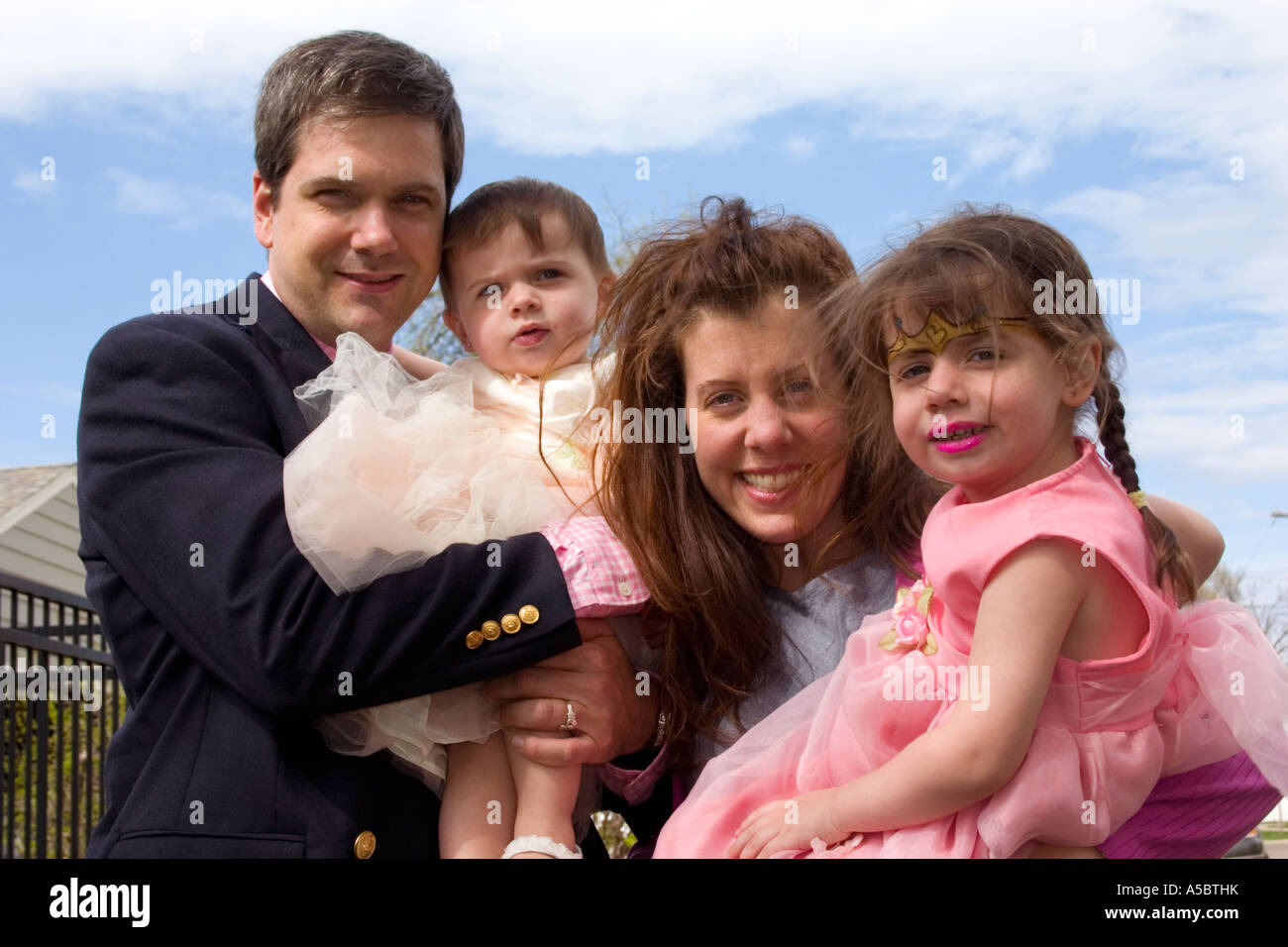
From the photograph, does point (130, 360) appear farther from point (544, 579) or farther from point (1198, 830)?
point (1198, 830)

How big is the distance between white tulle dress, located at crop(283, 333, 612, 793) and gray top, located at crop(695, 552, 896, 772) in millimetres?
375

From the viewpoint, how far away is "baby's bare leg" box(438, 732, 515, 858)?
2.63 metres

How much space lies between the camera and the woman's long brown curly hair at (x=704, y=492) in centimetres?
279

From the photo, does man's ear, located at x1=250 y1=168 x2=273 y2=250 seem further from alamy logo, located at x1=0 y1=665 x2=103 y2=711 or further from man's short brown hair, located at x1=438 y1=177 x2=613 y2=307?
alamy logo, located at x1=0 y1=665 x2=103 y2=711

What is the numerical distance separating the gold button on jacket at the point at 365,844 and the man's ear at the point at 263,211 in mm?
1543

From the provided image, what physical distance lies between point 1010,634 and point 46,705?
640 cm

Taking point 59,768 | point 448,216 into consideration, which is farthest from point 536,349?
point 59,768

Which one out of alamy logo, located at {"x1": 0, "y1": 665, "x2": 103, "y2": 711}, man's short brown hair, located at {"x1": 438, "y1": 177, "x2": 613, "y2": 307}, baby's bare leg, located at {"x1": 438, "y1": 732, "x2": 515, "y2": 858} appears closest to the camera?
baby's bare leg, located at {"x1": 438, "y1": 732, "x2": 515, "y2": 858}

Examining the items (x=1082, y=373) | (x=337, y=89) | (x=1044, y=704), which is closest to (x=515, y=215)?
(x=337, y=89)

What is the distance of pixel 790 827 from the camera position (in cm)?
234

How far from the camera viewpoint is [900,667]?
2.36 m
